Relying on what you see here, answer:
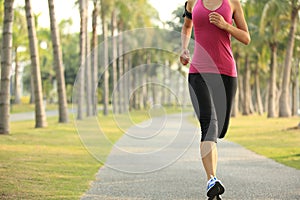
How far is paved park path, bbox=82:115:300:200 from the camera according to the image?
7.33 m

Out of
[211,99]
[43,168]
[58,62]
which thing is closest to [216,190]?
[211,99]

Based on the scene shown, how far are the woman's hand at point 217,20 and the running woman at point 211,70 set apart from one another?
99mm

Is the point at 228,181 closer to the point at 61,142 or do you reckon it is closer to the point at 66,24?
the point at 61,142

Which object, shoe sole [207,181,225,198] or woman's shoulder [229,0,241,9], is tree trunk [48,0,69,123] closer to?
woman's shoulder [229,0,241,9]

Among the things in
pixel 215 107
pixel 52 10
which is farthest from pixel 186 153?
pixel 52 10

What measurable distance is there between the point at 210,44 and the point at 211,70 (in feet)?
0.86

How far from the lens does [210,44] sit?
19.2 ft

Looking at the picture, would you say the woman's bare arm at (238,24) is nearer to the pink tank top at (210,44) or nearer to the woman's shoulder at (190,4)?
the pink tank top at (210,44)

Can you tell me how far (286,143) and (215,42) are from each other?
13.2 meters

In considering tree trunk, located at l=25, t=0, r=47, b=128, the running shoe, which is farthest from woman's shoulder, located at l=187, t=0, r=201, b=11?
tree trunk, located at l=25, t=0, r=47, b=128

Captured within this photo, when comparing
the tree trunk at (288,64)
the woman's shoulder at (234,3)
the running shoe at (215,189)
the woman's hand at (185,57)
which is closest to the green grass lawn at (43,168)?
the running shoe at (215,189)

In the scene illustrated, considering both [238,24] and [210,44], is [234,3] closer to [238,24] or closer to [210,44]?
[238,24]

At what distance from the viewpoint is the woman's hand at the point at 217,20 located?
221 inches

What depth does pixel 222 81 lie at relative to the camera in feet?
19.5
